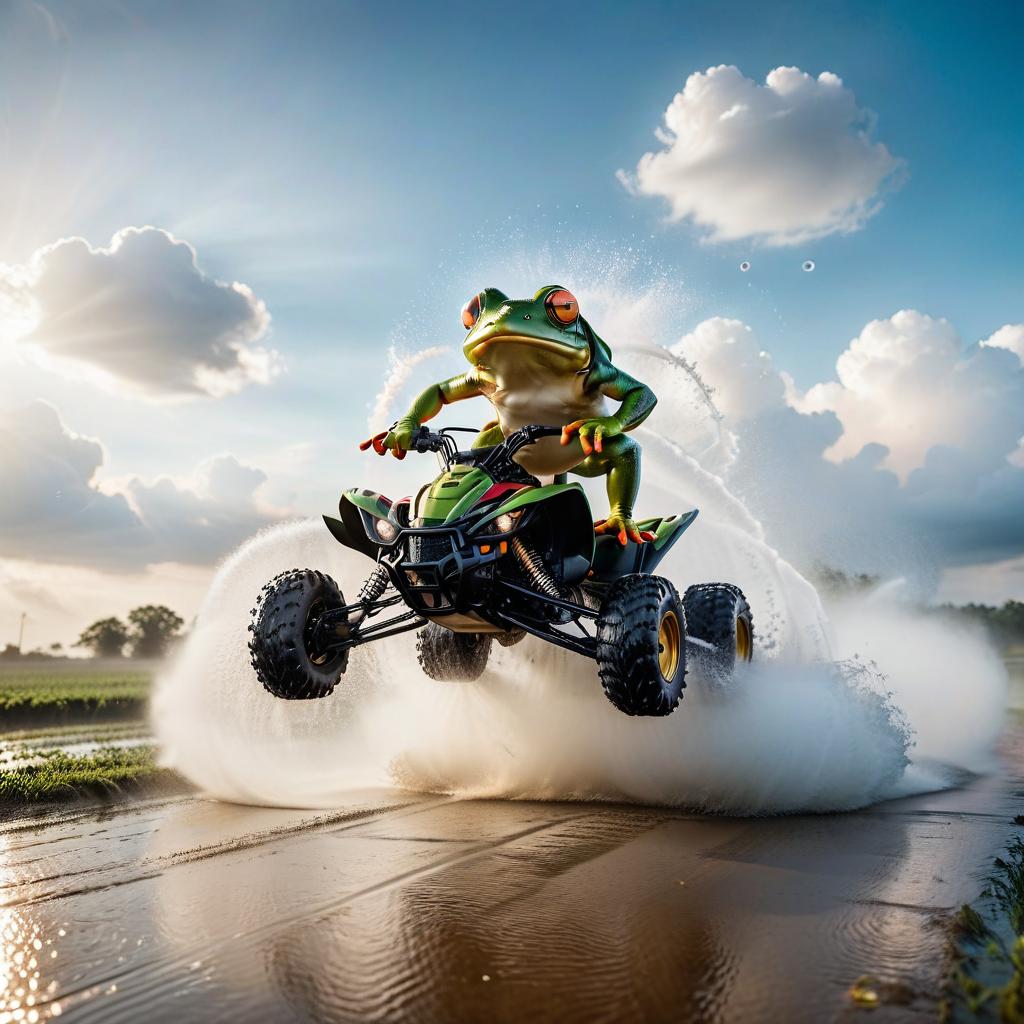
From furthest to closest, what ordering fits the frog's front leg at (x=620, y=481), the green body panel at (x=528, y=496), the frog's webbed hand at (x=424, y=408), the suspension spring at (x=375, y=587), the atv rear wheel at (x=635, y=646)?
the frog's webbed hand at (x=424, y=408) → the frog's front leg at (x=620, y=481) → the suspension spring at (x=375, y=587) → the green body panel at (x=528, y=496) → the atv rear wheel at (x=635, y=646)

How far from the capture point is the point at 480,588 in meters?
5.70

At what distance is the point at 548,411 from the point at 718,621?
9.08ft

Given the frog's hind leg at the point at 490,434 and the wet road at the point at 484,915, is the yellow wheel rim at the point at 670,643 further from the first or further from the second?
the frog's hind leg at the point at 490,434

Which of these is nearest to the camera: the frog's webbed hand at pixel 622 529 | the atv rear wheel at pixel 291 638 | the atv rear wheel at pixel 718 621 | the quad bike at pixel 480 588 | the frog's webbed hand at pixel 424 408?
the quad bike at pixel 480 588

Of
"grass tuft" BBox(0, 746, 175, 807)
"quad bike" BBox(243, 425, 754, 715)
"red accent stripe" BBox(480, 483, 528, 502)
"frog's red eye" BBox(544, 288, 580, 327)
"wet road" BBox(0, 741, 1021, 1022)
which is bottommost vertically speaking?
"wet road" BBox(0, 741, 1021, 1022)

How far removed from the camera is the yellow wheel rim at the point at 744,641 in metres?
8.90

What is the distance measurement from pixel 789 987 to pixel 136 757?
9.16 m

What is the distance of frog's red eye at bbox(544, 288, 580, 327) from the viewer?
6660 millimetres

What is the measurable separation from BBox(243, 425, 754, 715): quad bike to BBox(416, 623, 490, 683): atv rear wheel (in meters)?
0.68

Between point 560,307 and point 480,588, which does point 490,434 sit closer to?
point 560,307

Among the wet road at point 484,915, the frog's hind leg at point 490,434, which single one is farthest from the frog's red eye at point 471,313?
the wet road at point 484,915

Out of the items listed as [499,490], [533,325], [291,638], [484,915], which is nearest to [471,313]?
[533,325]

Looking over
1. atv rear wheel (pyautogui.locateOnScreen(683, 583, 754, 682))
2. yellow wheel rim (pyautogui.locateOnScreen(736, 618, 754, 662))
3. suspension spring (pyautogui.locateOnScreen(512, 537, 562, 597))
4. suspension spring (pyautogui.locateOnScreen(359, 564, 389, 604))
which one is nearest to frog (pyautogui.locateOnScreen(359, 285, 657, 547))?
suspension spring (pyautogui.locateOnScreen(512, 537, 562, 597))

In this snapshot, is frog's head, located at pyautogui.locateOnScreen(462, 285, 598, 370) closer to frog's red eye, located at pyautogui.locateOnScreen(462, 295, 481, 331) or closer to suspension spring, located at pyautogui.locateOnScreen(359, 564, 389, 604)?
frog's red eye, located at pyautogui.locateOnScreen(462, 295, 481, 331)
